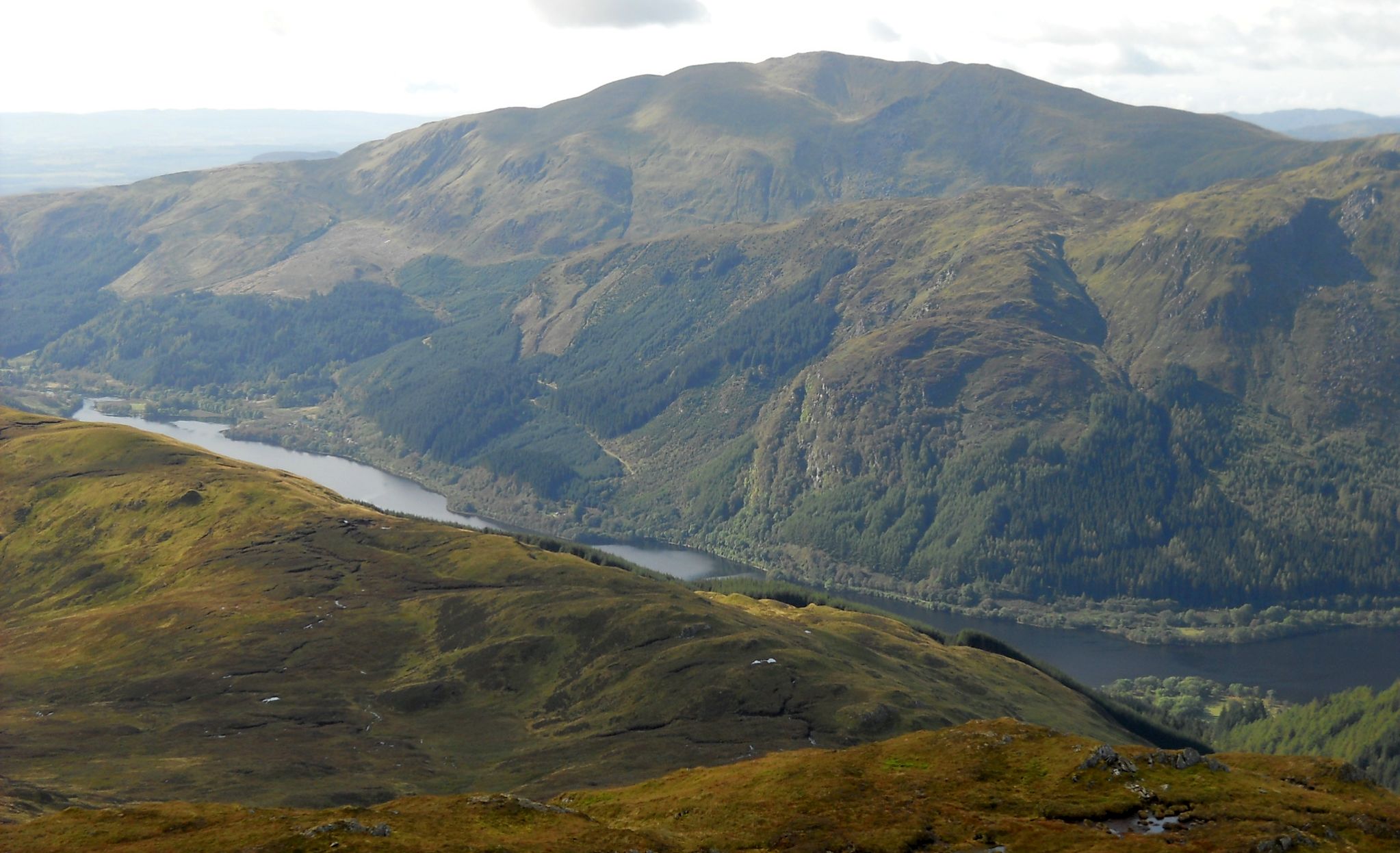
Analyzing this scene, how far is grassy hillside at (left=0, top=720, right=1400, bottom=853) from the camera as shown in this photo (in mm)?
98000

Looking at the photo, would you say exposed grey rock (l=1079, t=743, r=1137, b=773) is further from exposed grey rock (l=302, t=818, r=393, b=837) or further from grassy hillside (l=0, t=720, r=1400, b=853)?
exposed grey rock (l=302, t=818, r=393, b=837)

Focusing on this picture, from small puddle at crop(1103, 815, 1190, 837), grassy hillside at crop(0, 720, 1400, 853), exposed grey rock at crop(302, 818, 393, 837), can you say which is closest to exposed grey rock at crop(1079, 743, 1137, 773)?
grassy hillside at crop(0, 720, 1400, 853)

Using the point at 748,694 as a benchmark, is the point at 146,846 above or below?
above

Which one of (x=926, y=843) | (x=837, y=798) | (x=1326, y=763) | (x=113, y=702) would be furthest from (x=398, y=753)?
(x=1326, y=763)

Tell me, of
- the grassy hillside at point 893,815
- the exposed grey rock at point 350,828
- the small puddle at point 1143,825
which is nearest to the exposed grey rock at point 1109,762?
the grassy hillside at point 893,815

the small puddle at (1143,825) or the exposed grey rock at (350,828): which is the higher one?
the small puddle at (1143,825)

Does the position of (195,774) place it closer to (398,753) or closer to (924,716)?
(398,753)

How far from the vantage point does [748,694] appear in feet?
636

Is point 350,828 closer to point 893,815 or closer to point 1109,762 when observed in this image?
point 893,815

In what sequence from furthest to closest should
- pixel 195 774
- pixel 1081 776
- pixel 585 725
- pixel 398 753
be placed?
1. pixel 585 725
2. pixel 398 753
3. pixel 195 774
4. pixel 1081 776

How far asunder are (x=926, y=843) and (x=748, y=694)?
93.5 metres

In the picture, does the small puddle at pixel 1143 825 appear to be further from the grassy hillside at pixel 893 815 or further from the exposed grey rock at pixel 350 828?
the exposed grey rock at pixel 350 828

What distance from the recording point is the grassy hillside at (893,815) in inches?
3858

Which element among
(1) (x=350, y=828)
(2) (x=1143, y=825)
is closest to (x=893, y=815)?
(2) (x=1143, y=825)
